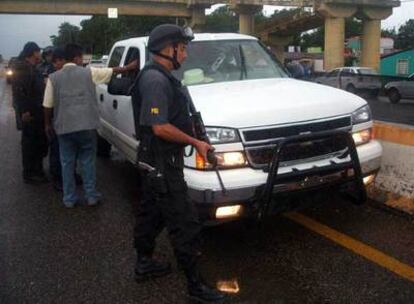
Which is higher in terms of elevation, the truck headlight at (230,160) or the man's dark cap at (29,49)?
the man's dark cap at (29,49)

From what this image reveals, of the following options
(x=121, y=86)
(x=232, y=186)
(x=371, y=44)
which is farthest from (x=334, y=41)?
(x=232, y=186)

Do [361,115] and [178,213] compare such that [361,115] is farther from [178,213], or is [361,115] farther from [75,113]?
[75,113]

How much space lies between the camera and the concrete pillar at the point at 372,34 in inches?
1902

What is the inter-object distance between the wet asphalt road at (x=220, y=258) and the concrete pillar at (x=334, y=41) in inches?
1668

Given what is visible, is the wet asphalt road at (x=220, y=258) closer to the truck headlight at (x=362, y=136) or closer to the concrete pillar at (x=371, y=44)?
the truck headlight at (x=362, y=136)

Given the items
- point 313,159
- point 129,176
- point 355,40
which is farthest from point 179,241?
point 355,40

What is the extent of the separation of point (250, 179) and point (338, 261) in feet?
3.17

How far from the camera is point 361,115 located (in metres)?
5.02

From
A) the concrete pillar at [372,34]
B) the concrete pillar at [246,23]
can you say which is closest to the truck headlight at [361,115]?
the concrete pillar at [372,34]

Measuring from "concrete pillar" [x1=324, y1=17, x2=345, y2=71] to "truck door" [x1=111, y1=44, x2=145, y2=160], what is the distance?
41559 millimetres

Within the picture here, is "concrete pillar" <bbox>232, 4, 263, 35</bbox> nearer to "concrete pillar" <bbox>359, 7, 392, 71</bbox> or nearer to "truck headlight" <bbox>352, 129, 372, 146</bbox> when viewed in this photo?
"concrete pillar" <bbox>359, 7, 392, 71</bbox>

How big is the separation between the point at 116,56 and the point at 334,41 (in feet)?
135

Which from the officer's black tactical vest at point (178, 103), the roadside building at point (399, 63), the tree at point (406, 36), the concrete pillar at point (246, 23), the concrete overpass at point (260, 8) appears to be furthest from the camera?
the tree at point (406, 36)

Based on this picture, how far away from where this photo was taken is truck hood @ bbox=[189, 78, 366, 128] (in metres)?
4.40
